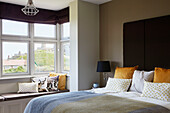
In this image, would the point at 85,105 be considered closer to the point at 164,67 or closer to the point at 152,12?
the point at 164,67

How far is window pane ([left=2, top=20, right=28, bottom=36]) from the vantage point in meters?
4.36

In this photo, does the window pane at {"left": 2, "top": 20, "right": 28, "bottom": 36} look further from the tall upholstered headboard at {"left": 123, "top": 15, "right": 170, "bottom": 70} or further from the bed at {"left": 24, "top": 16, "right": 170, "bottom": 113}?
the tall upholstered headboard at {"left": 123, "top": 15, "right": 170, "bottom": 70}

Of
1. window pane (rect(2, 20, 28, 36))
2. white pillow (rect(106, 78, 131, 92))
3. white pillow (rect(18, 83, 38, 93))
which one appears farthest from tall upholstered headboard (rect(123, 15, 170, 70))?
window pane (rect(2, 20, 28, 36))

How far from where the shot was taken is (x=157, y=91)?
2.66 meters

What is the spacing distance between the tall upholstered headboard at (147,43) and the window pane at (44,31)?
2.12 metres

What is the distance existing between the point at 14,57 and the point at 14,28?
2.30 ft

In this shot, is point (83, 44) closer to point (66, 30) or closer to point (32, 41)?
point (66, 30)

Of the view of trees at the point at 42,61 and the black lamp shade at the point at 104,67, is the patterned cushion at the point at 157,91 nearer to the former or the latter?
the black lamp shade at the point at 104,67

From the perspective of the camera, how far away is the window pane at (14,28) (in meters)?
4.36

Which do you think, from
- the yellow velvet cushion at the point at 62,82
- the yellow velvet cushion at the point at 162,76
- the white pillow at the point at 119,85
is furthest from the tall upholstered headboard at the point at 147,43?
the yellow velvet cushion at the point at 62,82

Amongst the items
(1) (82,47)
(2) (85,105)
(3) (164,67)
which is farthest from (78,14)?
(2) (85,105)

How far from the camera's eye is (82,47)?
164 inches

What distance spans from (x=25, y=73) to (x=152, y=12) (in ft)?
10.6

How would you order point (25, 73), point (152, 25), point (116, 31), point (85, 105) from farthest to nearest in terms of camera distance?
point (25, 73) < point (116, 31) < point (152, 25) < point (85, 105)
